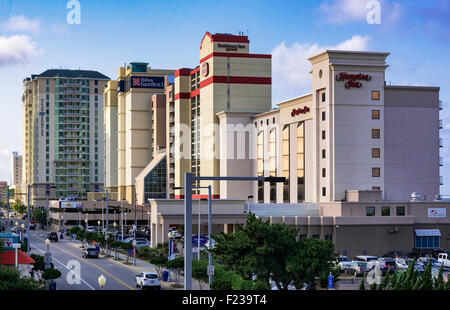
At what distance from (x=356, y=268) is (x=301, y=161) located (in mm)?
38701

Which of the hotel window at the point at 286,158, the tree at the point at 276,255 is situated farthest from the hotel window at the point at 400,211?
the tree at the point at 276,255

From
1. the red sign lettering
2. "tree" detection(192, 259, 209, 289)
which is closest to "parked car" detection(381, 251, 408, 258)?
the red sign lettering

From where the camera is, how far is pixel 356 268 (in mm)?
69750

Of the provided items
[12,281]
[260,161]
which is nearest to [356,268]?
[12,281]

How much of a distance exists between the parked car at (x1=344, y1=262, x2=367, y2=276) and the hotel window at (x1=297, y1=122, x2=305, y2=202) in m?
35.4

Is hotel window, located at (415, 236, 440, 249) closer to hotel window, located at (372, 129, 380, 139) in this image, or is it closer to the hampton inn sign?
hotel window, located at (372, 129, 380, 139)

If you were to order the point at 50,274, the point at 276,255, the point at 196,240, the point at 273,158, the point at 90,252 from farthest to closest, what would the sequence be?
the point at 273,158
the point at 196,240
the point at 90,252
the point at 50,274
the point at 276,255

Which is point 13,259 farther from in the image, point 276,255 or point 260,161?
point 260,161

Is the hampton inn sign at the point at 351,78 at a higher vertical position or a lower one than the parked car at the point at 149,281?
higher

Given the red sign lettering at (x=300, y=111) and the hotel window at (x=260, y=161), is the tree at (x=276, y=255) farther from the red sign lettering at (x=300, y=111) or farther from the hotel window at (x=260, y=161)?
the hotel window at (x=260, y=161)

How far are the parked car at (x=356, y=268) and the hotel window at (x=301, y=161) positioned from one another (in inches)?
1393

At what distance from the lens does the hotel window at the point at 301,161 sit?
107 metres

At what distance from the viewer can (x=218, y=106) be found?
135 metres
